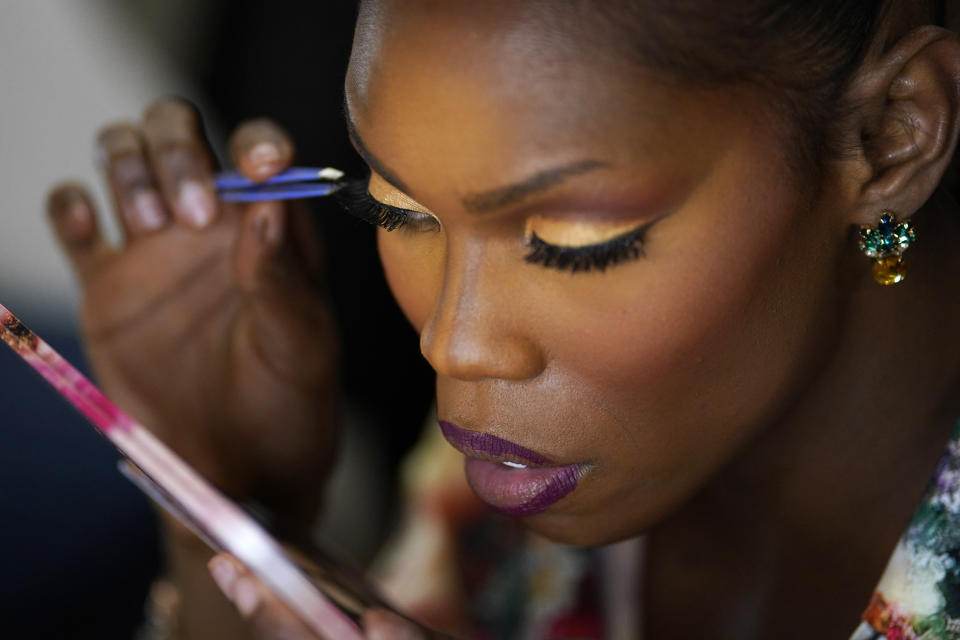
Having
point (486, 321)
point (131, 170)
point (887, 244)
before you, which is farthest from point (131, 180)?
point (887, 244)

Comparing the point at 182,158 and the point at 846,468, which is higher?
the point at 182,158

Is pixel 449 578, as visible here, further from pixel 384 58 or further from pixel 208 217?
pixel 384 58

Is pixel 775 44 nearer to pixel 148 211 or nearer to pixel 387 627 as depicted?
pixel 387 627

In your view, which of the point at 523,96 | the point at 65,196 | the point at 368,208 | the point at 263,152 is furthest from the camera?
the point at 65,196

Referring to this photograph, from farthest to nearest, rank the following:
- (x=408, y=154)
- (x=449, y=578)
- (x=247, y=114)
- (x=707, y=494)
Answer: (x=247, y=114) → (x=449, y=578) → (x=707, y=494) → (x=408, y=154)

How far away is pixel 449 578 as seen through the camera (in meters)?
0.95

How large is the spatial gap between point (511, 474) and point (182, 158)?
40cm

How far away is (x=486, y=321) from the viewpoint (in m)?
0.52

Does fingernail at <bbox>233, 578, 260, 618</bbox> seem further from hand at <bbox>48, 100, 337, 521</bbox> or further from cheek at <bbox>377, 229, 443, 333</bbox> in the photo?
hand at <bbox>48, 100, 337, 521</bbox>

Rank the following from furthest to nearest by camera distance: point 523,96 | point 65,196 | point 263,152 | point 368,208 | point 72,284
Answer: point 72,284 → point 65,196 → point 263,152 → point 368,208 → point 523,96

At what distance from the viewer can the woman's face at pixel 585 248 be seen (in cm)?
47

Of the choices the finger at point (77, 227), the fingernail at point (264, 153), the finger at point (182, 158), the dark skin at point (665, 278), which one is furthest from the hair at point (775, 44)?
the finger at point (77, 227)

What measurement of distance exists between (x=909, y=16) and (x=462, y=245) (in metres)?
0.25

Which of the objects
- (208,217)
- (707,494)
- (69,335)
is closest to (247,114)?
(69,335)
